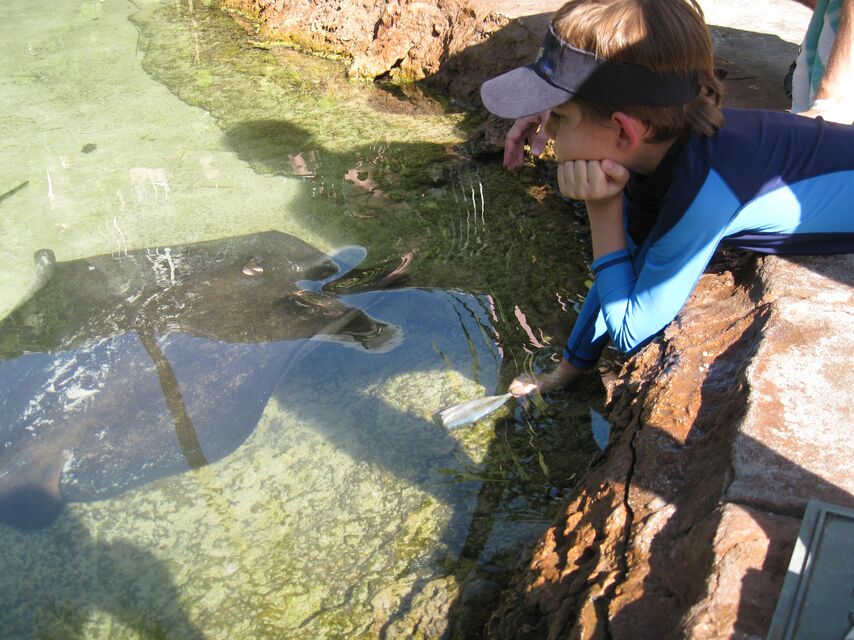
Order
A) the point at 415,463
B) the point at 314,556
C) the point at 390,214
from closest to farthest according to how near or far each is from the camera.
→ the point at 314,556
the point at 415,463
the point at 390,214

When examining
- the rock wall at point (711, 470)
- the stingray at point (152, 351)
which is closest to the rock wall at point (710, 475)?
the rock wall at point (711, 470)

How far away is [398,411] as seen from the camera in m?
2.88

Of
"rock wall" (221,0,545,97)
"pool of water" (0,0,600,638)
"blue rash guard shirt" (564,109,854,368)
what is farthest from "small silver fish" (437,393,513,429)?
"rock wall" (221,0,545,97)

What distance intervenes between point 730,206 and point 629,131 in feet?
1.20

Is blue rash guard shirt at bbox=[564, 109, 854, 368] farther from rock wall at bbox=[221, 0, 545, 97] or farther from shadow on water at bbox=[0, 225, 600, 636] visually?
rock wall at bbox=[221, 0, 545, 97]

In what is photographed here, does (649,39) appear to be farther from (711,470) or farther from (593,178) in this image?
(711,470)

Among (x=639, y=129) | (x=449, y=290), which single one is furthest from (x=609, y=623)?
(x=449, y=290)

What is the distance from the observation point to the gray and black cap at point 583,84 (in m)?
2.17

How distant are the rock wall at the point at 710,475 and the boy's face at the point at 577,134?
22.8 inches

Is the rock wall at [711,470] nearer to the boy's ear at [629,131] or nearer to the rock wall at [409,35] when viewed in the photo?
the boy's ear at [629,131]

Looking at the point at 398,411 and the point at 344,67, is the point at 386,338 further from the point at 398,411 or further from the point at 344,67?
the point at 344,67

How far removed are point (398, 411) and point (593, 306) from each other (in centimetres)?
82

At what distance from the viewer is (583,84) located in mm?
2217

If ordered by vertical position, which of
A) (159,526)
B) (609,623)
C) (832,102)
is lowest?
(159,526)
